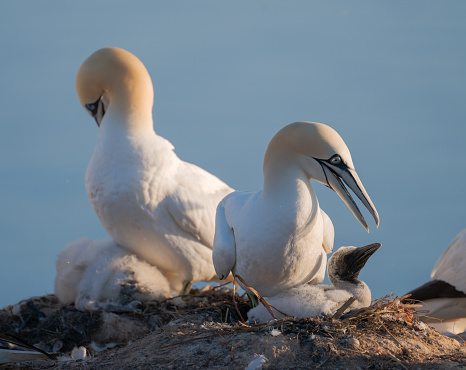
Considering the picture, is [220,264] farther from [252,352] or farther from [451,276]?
[451,276]

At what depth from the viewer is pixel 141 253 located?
6477 millimetres

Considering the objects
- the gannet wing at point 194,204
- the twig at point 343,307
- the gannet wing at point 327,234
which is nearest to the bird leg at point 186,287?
the gannet wing at point 194,204

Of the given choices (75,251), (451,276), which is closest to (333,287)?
(451,276)

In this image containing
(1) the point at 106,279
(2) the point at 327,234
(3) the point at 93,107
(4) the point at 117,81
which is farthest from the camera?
(3) the point at 93,107

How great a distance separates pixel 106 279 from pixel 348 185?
8.25ft

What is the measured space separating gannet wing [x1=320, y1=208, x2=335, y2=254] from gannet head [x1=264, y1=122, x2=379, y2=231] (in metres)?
0.50

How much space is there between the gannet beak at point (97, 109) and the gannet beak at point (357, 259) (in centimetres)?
328

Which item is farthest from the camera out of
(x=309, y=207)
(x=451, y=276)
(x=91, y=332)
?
(x=451, y=276)

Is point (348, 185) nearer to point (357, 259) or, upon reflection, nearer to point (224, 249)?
point (357, 259)

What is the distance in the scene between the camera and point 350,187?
14.9 ft

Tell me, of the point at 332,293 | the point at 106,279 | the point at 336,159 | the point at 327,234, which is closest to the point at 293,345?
the point at 332,293

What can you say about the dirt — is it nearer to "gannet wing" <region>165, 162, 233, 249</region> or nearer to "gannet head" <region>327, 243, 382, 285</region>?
"gannet head" <region>327, 243, 382, 285</region>

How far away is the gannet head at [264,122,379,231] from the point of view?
4.50 metres

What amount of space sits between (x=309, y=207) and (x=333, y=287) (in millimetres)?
542
